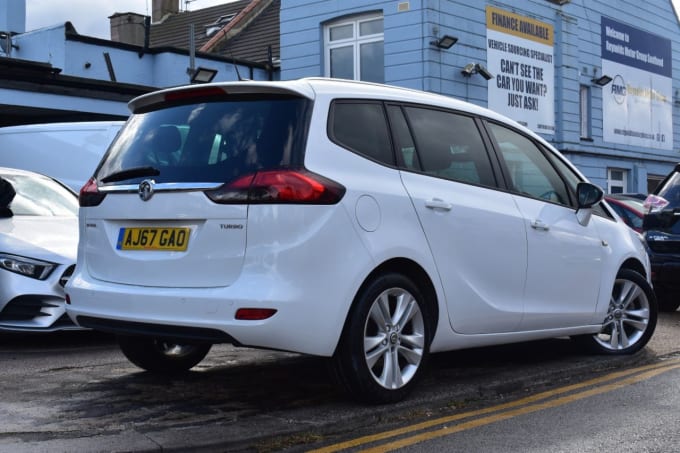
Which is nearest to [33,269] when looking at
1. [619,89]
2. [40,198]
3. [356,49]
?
[40,198]

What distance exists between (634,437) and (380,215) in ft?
5.55

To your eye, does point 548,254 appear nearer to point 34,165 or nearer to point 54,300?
point 54,300

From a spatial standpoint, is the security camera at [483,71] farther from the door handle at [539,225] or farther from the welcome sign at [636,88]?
the door handle at [539,225]

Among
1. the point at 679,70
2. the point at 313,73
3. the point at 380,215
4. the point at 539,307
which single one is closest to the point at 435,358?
the point at 539,307

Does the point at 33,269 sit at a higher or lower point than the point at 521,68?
lower

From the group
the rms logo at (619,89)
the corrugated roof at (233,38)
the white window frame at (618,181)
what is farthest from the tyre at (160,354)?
the rms logo at (619,89)

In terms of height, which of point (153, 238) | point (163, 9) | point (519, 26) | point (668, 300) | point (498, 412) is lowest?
point (498, 412)

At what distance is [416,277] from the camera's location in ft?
18.0

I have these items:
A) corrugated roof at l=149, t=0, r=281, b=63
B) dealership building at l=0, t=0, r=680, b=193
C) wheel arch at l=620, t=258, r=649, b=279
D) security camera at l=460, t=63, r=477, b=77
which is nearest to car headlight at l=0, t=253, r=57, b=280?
wheel arch at l=620, t=258, r=649, b=279

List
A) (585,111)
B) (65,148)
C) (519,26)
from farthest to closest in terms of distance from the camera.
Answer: (585,111) → (519,26) → (65,148)

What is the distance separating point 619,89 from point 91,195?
22.5m

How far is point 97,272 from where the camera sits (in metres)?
5.36

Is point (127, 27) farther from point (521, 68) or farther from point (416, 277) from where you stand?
point (416, 277)

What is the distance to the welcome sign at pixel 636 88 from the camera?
25625 millimetres
